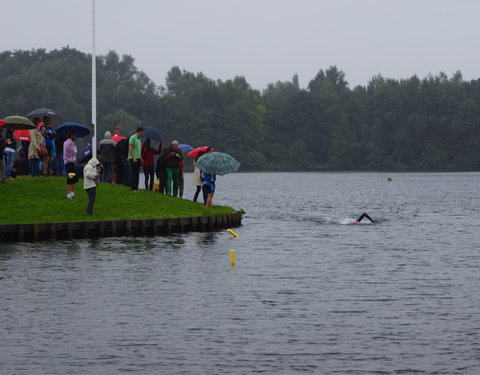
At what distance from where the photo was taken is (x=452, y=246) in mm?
31125

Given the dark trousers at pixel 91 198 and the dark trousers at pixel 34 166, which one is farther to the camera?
the dark trousers at pixel 34 166

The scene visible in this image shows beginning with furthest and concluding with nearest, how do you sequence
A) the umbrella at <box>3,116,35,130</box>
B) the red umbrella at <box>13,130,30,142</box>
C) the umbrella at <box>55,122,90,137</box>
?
1. the red umbrella at <box>13,130,30,142</box>
2. the umbrella at <box>55,122,90,137</box>
3. the umbrella at <box>3,116,35,130</box>

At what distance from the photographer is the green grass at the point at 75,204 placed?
100 ft

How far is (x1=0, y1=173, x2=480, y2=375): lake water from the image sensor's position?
44.9 feet

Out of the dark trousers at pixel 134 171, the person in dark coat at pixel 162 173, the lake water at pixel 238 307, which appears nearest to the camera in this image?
the lake water at pixel 238 307

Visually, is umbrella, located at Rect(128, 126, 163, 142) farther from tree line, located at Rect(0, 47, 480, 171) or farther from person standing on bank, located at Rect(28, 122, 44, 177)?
tree line, located at Rect(0, 47, 480, 171)

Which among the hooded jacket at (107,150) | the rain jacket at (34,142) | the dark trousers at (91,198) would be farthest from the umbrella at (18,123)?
the dark trousers at (91,198)

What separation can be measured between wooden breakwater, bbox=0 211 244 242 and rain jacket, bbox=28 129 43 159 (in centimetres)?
564

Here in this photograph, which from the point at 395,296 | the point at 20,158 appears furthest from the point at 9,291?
the point at 20,158

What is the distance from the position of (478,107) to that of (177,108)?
61056 mm

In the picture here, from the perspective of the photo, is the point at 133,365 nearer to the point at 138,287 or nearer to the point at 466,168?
the point at 138,287

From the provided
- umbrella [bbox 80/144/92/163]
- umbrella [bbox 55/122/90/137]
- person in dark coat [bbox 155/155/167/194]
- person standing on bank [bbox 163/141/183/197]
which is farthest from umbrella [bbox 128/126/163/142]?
umbrella [bbox 80/144/92/163]

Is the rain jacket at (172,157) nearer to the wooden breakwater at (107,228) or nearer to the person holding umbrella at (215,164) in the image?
the person holding umbrella at (215,164)

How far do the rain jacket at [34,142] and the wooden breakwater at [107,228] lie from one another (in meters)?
5.64
